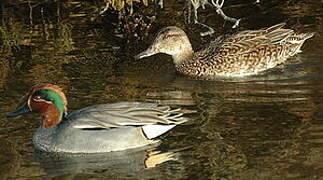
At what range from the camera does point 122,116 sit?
9.41 m

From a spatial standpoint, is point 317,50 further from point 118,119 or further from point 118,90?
point 118,119

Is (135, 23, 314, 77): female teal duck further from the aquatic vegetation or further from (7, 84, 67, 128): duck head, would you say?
(7, 84, 67, 128): duck head

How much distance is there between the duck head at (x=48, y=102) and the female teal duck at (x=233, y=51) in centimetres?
299

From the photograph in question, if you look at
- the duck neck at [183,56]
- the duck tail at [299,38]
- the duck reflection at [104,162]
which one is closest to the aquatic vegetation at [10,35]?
the duck neck at [183,56]

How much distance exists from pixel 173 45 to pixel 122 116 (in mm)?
3548

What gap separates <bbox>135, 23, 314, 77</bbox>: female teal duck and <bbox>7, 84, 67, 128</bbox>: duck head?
2.99 m

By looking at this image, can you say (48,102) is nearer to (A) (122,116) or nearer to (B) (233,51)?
(A) (122,116)

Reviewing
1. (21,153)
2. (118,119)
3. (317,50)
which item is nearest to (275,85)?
(317,50)

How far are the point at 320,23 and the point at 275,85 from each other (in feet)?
9.66

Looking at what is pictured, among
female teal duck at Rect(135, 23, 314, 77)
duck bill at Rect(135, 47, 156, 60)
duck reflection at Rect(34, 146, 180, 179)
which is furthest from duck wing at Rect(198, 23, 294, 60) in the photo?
duck reflection at Rect(34, 146, 180, 179)

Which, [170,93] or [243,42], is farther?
[243,42]

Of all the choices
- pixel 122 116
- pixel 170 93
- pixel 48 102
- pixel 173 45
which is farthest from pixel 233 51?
pixel 48 102

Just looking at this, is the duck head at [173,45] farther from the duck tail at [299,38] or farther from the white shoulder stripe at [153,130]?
the white shoulder stripe at [153,130]

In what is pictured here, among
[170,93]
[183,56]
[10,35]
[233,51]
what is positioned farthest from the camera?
[10,35]
